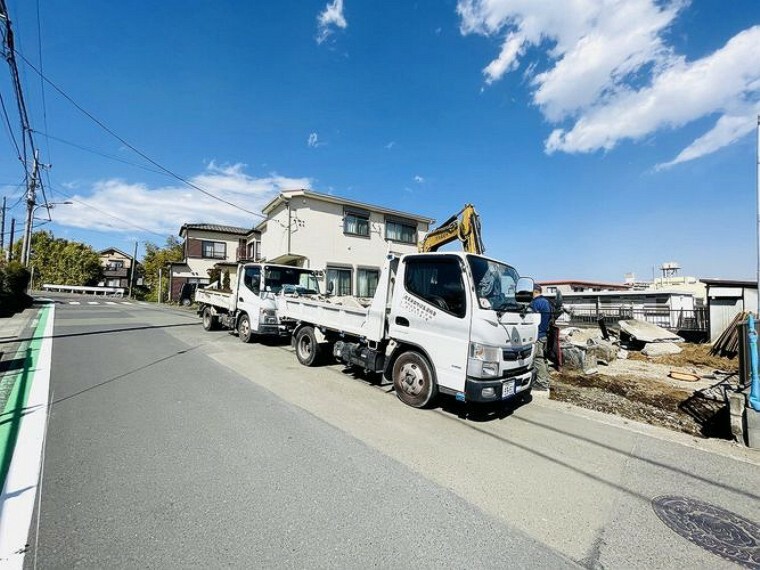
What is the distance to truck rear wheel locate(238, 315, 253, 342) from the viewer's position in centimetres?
1025

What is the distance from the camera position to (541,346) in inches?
269

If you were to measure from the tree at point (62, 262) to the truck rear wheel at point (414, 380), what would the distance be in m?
55.0

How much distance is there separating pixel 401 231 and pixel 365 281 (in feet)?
13.3

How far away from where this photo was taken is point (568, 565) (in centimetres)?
231

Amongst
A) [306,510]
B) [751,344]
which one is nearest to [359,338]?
[306,510]

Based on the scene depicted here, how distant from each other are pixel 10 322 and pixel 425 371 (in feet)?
53.0

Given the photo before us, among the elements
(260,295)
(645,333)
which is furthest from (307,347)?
(645,333)

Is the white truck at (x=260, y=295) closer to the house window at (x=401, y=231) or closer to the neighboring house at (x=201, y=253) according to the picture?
the house window at (x=401, y=231)

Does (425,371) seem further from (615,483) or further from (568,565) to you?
(568,565)

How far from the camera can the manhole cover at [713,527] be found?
2.51 metres

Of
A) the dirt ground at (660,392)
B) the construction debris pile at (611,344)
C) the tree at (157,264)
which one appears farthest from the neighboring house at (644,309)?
the tree at (157,264)

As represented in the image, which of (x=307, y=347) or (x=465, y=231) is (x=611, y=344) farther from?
(x=307, y=347)

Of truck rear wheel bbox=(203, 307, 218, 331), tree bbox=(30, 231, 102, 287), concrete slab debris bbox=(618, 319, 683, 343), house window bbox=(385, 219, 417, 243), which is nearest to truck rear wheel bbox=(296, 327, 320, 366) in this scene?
truck rear wheel bbox=(203, 307, 218, 331)

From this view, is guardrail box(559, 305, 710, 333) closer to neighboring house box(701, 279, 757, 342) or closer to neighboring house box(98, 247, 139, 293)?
neighboring house box(701, 279, 757, 342)
